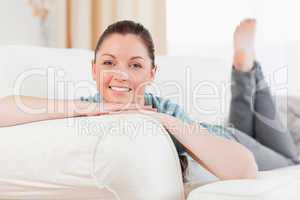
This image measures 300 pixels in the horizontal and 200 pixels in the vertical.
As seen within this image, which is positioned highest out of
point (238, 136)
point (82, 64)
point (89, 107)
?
point (82, 64)

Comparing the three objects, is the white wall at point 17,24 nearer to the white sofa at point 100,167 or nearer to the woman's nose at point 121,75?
the woman's nose at point 121,75

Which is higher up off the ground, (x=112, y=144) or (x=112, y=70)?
(x=112, y=70)

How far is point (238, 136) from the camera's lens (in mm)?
1651

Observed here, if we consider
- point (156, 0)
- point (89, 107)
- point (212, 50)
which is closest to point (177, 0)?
point (156, 0)

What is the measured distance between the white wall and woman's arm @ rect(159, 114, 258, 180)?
1.45 metres

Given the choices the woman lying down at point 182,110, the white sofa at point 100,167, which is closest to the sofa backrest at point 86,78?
the woman lying down at point 182,110

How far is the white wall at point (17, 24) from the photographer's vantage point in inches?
85.9

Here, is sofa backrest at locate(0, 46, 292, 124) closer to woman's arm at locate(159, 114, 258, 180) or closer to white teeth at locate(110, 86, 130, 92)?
white teeth at locate(110, 86, 130, 92)

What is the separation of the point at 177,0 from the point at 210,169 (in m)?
1.63

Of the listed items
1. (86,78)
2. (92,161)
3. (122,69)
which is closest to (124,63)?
(122,69)

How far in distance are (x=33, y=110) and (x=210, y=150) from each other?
1.14 ft

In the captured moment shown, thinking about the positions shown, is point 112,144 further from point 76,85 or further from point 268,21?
point 268,21

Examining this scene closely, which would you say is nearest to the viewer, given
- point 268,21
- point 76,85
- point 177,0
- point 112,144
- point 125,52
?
point 112,144

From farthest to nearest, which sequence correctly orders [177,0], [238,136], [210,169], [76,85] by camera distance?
1. [177,0]
2. [238,136]
3. [76,85]
4. [210,169]
